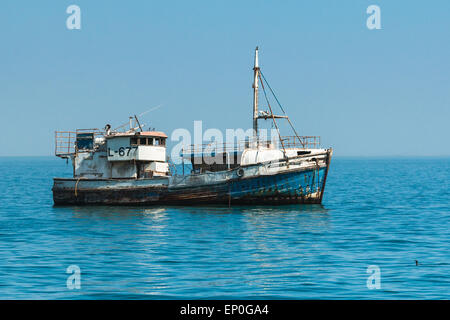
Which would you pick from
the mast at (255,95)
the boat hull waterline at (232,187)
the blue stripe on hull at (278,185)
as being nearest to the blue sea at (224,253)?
the boat hull waterline at (232,187)

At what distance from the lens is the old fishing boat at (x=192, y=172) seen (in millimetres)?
36969

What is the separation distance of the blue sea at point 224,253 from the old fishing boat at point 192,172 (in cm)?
103

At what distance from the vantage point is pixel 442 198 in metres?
53.1

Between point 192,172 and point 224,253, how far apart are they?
18971mm

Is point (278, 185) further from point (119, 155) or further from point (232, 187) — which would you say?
point (119, 155)

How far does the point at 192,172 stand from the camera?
4141 centimetres

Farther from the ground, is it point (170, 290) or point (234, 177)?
point (234, 177)

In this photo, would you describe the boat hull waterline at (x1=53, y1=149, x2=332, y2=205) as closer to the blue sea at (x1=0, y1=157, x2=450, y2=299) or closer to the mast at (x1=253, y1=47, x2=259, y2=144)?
the blue sea at (x1=0, y1=157, x2=450, y2=299)

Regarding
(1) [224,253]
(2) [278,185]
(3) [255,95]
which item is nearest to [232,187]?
(2) [278,185]

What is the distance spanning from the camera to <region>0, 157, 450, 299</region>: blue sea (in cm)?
1675

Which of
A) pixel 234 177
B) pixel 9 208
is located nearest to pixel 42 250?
pixel 234 177

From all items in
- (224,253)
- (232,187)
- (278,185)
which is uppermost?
(278,185)

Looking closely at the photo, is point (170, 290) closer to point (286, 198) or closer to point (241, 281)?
point (241, 281)

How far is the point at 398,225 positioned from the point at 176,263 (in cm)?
1677
